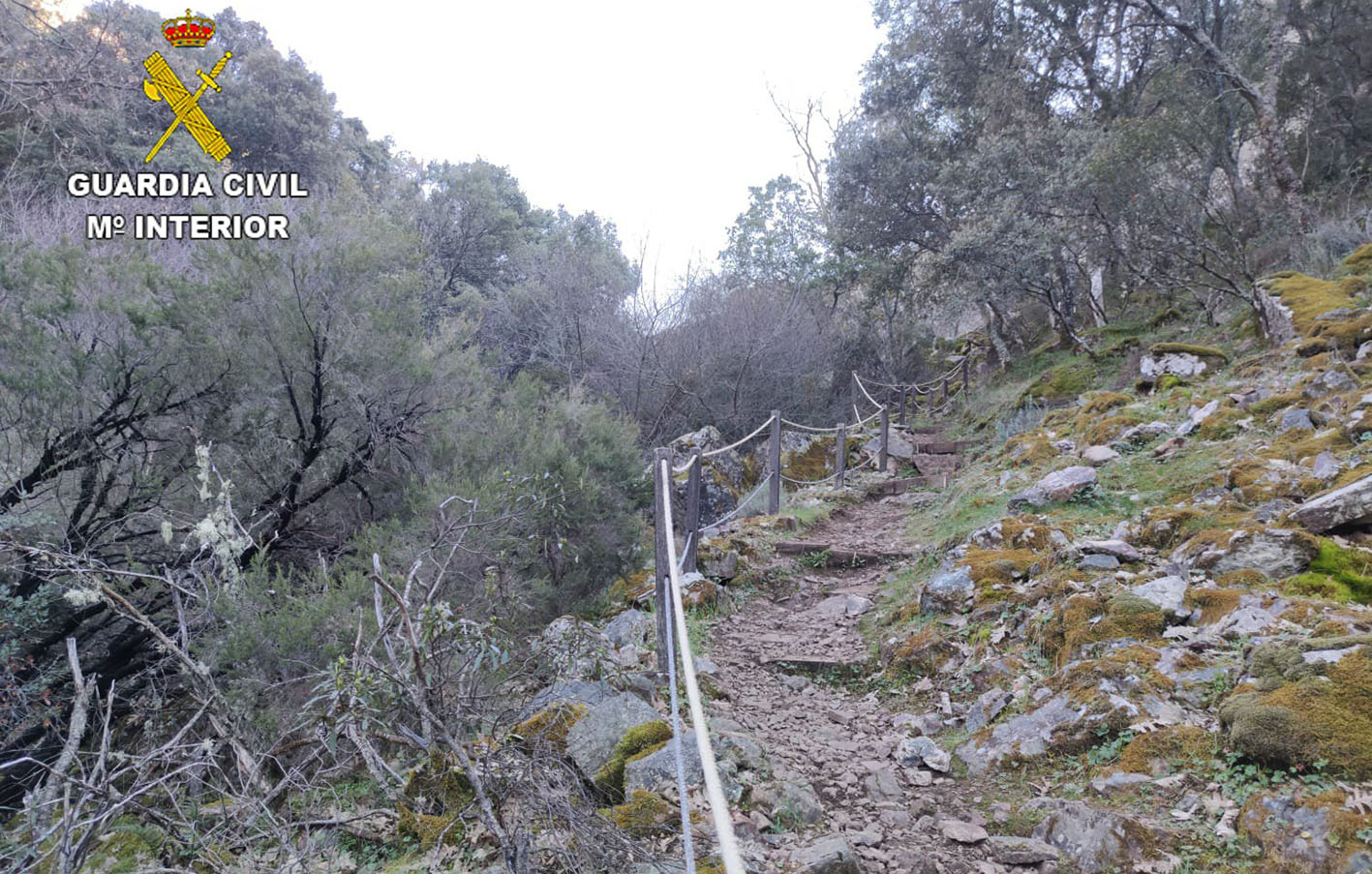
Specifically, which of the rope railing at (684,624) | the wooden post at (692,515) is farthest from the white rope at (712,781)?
the wooden post at (692,515)

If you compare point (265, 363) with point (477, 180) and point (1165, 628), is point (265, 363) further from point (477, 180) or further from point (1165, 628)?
point (477, 180)

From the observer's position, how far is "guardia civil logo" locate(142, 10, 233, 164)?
8.52m

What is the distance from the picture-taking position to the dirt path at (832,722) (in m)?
2.51

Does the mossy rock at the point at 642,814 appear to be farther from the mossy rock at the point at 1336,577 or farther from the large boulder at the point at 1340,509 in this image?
the large boulder at the point at 1340,509

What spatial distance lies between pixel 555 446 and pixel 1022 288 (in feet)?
31.4

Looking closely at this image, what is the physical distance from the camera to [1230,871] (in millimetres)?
1984

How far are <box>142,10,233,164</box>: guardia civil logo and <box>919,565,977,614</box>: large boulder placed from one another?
725 cm

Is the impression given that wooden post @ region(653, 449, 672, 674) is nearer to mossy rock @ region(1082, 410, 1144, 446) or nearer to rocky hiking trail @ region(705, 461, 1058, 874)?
rocky hiking trail @ region(705, 461, 1058, 874)

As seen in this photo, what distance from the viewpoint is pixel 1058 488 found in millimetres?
5582

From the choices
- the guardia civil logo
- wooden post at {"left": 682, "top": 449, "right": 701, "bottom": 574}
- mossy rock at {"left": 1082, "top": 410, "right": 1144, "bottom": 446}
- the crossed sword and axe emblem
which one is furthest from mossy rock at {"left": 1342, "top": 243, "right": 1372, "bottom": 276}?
the crossed sword and axe emblem

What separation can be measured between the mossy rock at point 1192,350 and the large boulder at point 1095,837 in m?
7.60

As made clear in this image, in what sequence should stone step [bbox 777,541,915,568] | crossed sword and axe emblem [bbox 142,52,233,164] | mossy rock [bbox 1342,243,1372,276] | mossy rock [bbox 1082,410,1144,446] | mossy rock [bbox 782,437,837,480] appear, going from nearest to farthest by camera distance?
stone step [bbox 777,541,915,568], mossy rock [bbox 1082,410,1144,446], mossy rock [bbox 1342,243,1372,276], crossed sword and axe emblem [bbox 142,52,233,164], mossy rock [bbox 782,437,837,480]

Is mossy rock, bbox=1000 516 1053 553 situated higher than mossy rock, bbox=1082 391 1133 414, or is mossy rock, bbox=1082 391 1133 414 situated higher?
mossy rock, bbox=1082 391 1133 414

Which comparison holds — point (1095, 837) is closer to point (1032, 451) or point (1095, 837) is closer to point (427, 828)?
point (427, 828)
